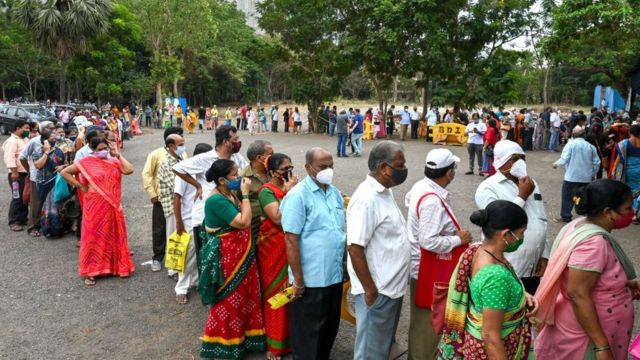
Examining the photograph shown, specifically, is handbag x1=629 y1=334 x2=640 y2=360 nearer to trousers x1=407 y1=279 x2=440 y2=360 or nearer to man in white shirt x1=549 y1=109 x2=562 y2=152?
trousers x1=407 y1=279 x2=440 y2=360

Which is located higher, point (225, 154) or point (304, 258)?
point (225, 154)

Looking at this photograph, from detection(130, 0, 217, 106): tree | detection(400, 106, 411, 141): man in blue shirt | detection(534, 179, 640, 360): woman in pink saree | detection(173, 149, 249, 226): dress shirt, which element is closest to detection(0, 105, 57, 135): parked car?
detection(130, 0, 217, 106): tree

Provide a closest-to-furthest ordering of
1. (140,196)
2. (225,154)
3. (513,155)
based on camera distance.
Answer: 1. (513,155)
2. (225,154)
3. (140,196)

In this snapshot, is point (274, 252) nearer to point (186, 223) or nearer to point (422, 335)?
point (422, 335)

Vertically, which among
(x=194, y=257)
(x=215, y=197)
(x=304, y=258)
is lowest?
(x=194, y=257)

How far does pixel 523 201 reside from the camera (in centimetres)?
358

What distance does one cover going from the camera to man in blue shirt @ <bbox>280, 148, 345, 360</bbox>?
341 cm

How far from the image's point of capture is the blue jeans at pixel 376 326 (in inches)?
123

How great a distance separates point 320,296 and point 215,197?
3.46ft

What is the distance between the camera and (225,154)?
4.85 meters

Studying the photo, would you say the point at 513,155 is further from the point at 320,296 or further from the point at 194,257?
the point at 194,257

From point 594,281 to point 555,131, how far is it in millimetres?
17569

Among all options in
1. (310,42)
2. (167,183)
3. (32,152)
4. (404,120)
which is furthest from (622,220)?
(310,42)

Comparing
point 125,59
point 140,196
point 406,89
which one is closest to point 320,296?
point 140,196
